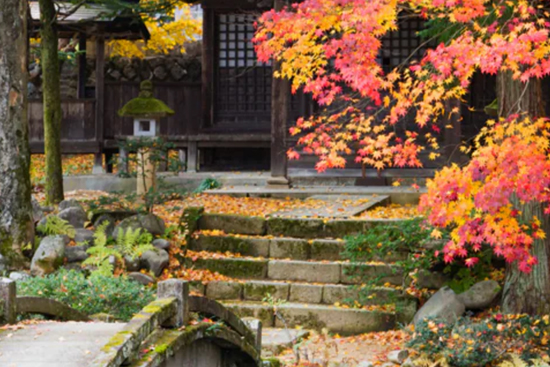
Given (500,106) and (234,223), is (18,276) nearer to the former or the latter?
(234,223)

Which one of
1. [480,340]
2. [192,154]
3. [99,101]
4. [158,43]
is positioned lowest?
[480,340]

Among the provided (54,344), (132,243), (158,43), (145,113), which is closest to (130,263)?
(132,243)

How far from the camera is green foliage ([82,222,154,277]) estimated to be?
1269 cm

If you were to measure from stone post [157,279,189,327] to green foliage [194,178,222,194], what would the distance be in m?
11.1

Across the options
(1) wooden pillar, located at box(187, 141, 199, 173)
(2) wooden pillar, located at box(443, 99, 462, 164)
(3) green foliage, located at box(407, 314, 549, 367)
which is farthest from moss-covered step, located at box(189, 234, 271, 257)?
(1) wooden pillar, located at box(187, 141, 199, 173)

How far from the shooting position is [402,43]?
21.3 metres

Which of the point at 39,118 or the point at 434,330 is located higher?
the point at 39,118

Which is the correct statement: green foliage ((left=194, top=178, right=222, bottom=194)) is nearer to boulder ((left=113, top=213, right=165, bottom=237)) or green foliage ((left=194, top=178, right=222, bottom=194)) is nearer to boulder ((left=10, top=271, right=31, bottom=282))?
boulder ((left=113, top=213, right=165, bottom=237))

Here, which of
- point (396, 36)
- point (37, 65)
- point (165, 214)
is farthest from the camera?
point (37, 65)

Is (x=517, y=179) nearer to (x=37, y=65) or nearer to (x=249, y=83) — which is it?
(x=249, y=83)

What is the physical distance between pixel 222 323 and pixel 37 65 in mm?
19385

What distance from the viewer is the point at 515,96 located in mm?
11164

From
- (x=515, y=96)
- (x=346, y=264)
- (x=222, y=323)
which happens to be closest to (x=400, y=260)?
(x=346, y=264)

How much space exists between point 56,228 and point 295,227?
3.79m
